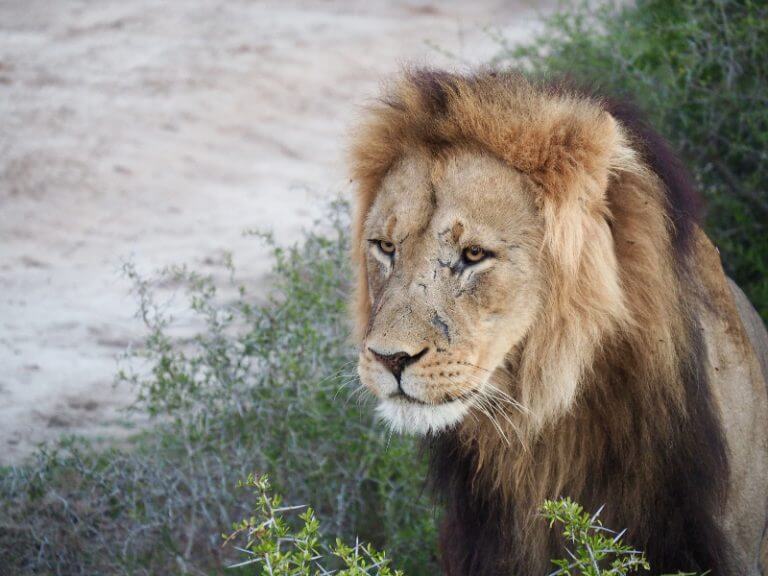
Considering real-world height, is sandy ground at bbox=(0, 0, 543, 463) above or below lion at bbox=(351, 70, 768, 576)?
below

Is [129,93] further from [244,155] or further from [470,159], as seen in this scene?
[470,159]

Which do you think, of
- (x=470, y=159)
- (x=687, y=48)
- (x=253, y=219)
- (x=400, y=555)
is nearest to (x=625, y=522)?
(x=470, y=159)

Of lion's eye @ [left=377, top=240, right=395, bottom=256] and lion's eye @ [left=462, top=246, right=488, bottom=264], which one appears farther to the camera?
lion's eye @ [left=377, top=240, right=395, bottom=256]

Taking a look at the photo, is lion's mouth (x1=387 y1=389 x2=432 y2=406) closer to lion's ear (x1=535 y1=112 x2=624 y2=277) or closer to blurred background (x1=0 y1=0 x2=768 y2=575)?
blurred background (x1=0 y1=0 x2=768 y2=575)

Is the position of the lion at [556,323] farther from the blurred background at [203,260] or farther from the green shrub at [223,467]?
the green shrub at [223,467]

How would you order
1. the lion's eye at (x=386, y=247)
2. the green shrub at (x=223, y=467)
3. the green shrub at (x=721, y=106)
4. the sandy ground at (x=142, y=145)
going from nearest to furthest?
the lion's eye at (x=386, y=247) < the green shrub at (x=223, y=467) < the green shrub at (x=721, y=106) < the sandy ground at (x=142, y=145)

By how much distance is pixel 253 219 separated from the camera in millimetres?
6668

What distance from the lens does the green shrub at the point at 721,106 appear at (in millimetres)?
4723

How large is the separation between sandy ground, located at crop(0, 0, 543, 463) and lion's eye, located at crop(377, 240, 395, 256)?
1.64 meters

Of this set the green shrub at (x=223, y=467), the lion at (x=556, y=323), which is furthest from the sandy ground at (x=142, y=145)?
the lion at (x=556, y=323)

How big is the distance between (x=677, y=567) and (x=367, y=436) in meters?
1.60

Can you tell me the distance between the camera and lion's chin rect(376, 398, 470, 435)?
2541 millimetres

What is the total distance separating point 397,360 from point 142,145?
536 cm

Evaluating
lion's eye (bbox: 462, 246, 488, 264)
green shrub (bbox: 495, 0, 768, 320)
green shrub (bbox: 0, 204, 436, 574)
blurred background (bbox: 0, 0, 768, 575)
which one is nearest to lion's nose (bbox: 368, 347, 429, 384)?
lion's eye (bbox: 462, 246, 488, 264)
